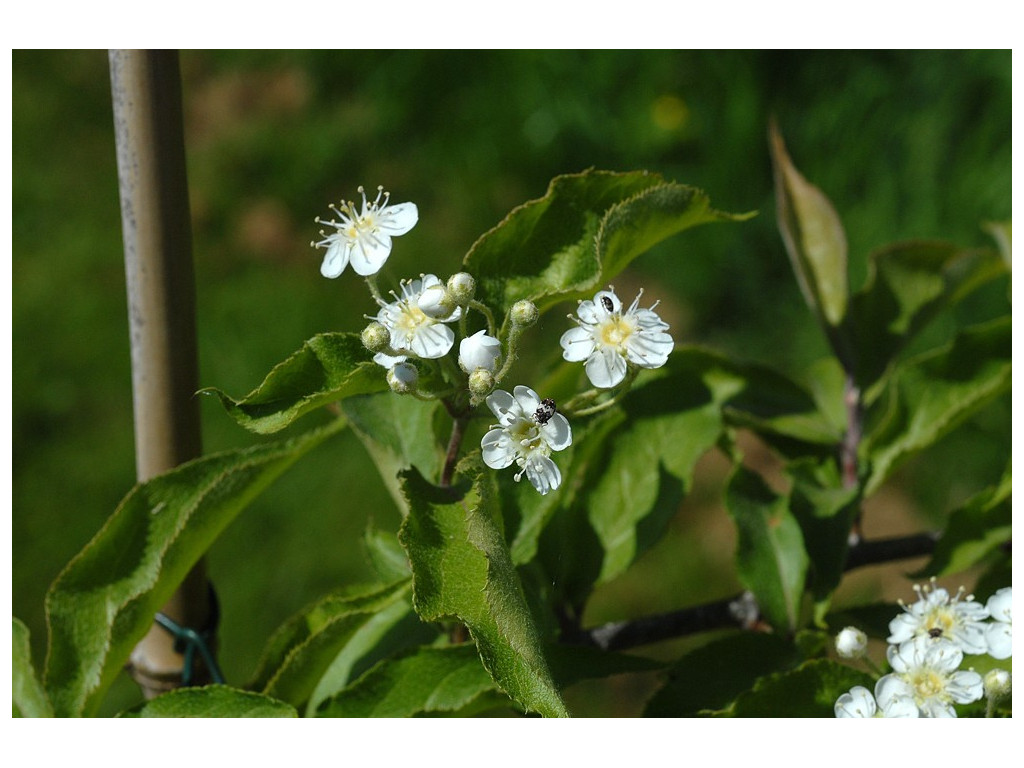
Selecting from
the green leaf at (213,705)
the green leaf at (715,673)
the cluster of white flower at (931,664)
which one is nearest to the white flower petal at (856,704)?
the cluster of white flower at (931,664)

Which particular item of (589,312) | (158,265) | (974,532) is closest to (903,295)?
(974,532)

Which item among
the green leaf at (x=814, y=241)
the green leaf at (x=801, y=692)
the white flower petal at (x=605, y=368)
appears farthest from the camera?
the green leaf at (x=814, y=241)

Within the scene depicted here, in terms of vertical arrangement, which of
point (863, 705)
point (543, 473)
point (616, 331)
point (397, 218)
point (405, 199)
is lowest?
point (863, 705)

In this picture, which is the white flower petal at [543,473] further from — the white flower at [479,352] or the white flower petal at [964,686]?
the white flower petal at [964,686]

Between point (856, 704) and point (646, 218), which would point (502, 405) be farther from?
point (856, 704)

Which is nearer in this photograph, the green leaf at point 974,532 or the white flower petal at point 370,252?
the white flower petal at point 370,252

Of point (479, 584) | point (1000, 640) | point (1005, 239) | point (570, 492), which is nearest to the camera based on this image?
point (479, 584)

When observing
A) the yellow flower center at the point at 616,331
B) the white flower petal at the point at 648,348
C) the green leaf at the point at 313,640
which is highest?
→ the yellow flower center at the point at 616,331
